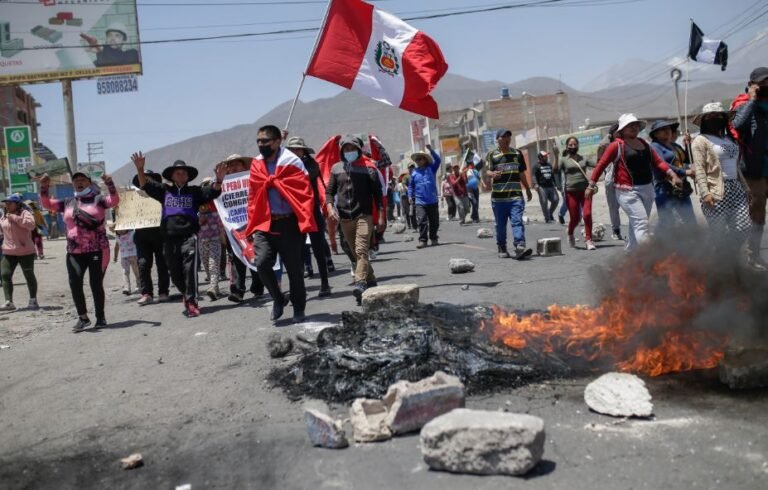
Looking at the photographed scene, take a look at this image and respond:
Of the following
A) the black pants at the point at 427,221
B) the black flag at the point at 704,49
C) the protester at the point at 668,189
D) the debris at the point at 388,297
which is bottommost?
the debris at the point at 388,297

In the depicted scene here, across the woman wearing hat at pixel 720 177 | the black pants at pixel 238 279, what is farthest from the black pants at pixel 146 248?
the woman wearing hat at pixel 720 177

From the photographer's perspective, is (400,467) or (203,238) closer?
(400,467)

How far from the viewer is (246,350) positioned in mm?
6535

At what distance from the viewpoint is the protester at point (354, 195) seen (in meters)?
8.83

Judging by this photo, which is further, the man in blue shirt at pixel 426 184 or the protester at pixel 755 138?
the man in blue shirt at pixel 426 184

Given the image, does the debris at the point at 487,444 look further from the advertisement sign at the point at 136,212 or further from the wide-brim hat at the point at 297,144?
the advertisement sign at the point at 136,212

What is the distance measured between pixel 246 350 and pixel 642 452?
3.91 m

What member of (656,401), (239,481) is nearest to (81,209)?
(239,481)

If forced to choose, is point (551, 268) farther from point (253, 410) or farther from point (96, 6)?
point (96, 6)

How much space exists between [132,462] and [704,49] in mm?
15365

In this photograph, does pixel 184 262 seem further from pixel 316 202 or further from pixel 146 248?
pixel 146 248

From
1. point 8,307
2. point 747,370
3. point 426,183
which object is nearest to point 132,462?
point 747,370

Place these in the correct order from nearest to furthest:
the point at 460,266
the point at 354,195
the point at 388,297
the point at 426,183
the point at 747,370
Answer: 1. the point at 747,370
2. the point at 388,297
3. the point at 354,195
4. the point at 460,266
5. the point at 426,183

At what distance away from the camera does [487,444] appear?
339cm
